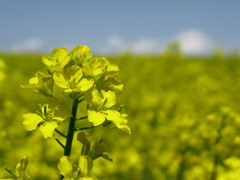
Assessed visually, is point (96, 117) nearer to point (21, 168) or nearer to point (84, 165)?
point (84, 165)

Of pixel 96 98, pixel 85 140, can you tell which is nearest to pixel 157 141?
pixel 85 140

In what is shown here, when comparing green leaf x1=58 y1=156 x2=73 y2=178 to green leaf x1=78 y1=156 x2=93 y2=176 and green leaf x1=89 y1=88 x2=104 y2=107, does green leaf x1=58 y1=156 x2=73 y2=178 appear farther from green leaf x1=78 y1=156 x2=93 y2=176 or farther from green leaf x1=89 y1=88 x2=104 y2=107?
green leaf x1=89 y1=88 x2=104 y2=107

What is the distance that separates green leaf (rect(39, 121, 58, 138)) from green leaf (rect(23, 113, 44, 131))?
32 mm

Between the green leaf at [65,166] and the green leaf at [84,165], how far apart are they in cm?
5

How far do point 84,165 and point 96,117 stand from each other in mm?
224

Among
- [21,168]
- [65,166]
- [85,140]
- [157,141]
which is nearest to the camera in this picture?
[65,166]

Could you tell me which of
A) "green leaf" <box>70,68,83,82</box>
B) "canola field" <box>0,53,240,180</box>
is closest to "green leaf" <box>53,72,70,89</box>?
"green leaf" <box>70,68,83,82</box>

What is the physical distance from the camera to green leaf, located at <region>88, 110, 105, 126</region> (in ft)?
5.92

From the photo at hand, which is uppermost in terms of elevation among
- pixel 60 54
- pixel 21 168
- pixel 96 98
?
pixel 60 54

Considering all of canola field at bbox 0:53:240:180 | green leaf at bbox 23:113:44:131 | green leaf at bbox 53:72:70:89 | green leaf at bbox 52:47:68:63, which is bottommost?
canola field at bbox 0:53:240:180

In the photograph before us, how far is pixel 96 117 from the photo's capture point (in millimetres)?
1829

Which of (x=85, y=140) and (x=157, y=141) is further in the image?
(x=157, y=141)

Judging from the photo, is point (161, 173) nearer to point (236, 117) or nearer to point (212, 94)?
point (236, 117)

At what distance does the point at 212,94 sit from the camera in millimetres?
11609
